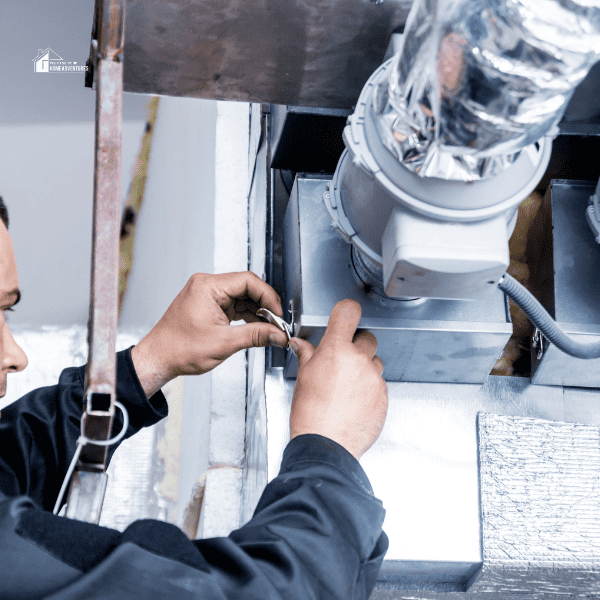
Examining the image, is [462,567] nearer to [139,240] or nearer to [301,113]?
[301,113]

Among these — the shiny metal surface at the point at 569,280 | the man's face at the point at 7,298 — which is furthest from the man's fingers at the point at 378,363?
the man's face at the point at 7,298

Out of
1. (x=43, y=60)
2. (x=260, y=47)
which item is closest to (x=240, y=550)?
(x=260, y=47)

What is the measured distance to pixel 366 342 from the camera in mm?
857

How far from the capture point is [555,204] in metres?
0.99

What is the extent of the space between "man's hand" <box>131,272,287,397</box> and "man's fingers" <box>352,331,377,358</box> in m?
0.12

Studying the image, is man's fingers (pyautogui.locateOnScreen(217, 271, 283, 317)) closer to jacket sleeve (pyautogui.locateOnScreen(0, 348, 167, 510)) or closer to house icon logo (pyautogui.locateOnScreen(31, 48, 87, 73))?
jacket sleeve (pyautogui.locateOnScreen(0, 348, 167, 510))

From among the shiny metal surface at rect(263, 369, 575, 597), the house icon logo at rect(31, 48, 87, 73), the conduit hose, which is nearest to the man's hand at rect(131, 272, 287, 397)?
the shiny metal surface at rect(263, 369, 575, 597)

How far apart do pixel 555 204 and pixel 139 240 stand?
1.68m

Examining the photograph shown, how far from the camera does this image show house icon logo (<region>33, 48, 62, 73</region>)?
216 centimetres

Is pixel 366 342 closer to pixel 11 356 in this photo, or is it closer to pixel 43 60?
pixel 11 356

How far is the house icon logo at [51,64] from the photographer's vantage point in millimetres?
2166

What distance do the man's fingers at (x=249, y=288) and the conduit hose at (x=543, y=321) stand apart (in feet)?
1.06

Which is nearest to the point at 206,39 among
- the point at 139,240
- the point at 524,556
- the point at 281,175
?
the point at 281,175

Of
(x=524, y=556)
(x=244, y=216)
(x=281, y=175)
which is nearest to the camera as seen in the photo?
A: (x=524, y=556)
